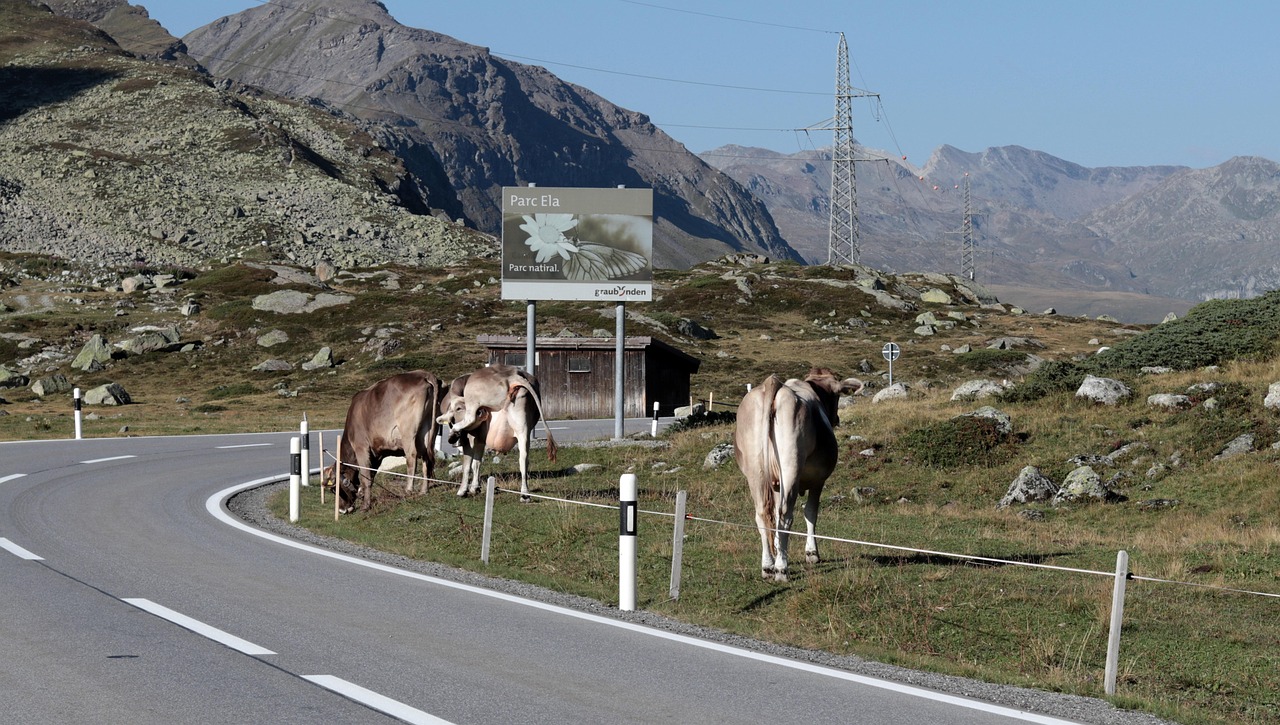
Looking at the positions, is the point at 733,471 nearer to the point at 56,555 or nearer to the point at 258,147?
the point at 56,555

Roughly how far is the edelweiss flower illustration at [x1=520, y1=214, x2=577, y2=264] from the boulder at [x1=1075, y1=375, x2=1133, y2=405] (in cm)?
1474

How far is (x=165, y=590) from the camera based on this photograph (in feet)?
40.4

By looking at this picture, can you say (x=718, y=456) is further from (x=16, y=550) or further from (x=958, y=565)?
(x=16, y=550)

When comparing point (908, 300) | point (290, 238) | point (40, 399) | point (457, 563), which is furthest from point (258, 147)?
point (457, 563)

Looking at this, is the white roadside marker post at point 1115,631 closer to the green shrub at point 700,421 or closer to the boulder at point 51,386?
the green shrub at point 700,421

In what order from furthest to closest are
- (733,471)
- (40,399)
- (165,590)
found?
(40,399)
(733,471)
(165,590)

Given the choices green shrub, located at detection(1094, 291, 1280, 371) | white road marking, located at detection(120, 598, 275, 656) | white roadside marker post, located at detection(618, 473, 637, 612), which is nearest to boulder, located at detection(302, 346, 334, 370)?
green shrub, located at detection(1094, 291, 1280, 371)

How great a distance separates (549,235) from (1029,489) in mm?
18245

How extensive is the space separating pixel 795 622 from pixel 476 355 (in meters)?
57.3

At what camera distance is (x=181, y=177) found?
131 m

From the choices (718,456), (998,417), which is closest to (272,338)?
(718,456)

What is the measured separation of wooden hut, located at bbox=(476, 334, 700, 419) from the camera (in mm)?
53969

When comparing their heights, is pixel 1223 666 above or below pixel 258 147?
below

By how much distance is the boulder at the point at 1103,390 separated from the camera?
29422mm
